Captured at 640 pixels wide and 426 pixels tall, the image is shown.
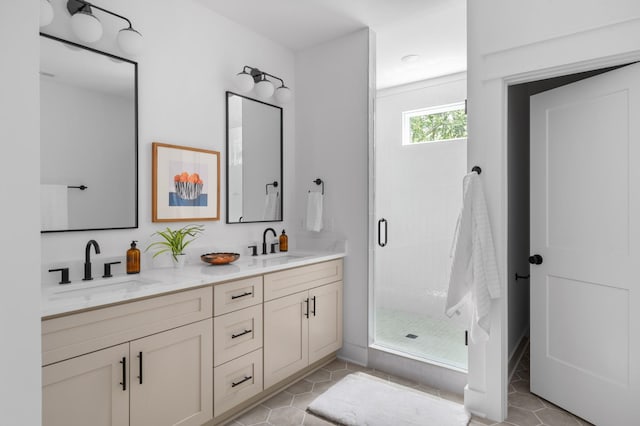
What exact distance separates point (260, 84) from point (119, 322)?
2.06m

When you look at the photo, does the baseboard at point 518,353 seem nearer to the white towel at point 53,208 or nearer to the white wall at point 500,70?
the white wall at point 500,70

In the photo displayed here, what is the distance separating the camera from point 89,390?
1.58m

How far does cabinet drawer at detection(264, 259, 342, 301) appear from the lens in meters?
2.48

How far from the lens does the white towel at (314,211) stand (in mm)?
3242

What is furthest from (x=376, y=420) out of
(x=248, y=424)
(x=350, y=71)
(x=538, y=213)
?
(x=350, y=71)

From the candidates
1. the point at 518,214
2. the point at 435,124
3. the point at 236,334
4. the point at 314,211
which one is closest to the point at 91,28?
the point at 236,334

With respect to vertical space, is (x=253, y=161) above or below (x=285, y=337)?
above

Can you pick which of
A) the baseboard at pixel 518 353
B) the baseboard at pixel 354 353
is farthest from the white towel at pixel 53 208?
the baseboard at pixel 518 353

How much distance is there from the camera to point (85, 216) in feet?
6.84

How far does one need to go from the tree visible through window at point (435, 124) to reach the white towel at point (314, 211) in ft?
3.84

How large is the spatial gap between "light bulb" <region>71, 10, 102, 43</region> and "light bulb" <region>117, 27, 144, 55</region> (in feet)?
0.46

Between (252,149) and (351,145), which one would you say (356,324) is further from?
(252,149)

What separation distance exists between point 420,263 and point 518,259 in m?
0.86

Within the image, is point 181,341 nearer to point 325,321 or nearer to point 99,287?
point 99,287
